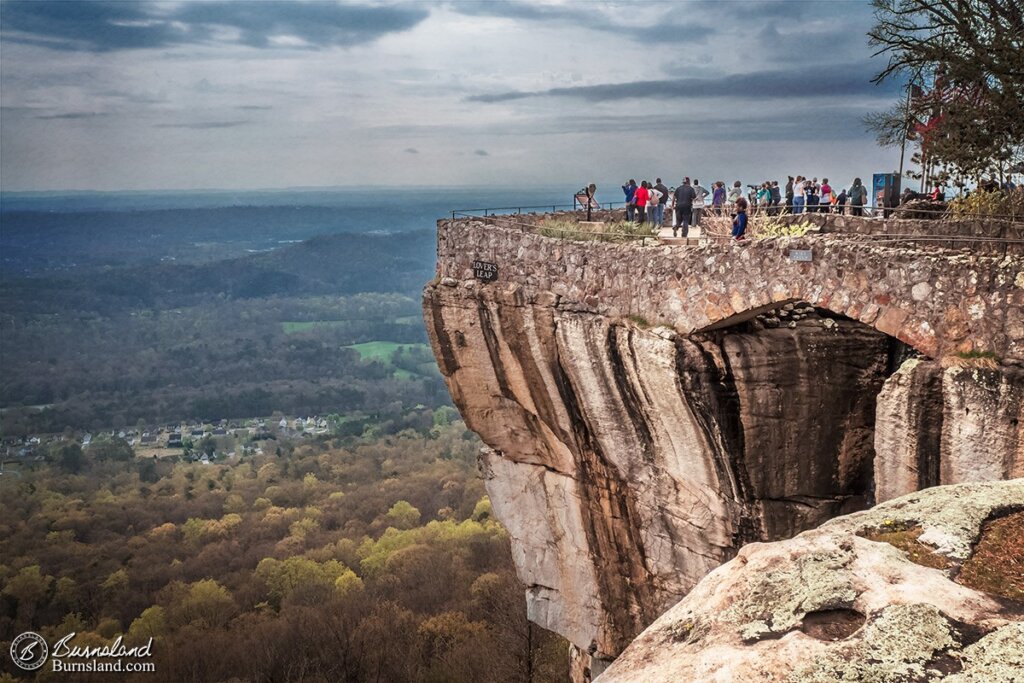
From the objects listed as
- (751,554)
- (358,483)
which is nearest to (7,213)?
(358,483)

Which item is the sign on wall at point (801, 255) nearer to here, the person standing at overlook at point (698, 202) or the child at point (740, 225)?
the child at point (740, 225)

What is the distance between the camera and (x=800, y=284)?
12.8m

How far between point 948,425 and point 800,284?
2.58m

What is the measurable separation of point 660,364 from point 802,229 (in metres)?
3.51

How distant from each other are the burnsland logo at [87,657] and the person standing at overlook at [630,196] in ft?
87.2

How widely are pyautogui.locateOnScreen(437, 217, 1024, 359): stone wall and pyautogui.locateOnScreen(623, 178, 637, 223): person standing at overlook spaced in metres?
6.85

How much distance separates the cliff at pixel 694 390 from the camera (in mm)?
11594

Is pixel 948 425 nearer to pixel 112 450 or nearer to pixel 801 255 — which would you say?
pixel 801 255

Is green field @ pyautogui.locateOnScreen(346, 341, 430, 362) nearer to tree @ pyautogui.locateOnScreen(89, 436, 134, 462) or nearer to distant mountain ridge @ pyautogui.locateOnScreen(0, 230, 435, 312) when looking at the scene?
distant mountain ridge @ pyautogui.locateOnScreen(0, 230, 435, 312)

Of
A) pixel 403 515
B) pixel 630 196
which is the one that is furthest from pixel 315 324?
pixel 630 196

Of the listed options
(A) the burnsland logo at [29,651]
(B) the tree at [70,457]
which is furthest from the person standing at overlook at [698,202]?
(B) the tree at [70,457]

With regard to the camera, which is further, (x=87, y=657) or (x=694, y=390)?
(x=87, y=657)

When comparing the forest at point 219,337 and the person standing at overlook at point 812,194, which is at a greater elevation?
the person standing at overlook at point 812,194

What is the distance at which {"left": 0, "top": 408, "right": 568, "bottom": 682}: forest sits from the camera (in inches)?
1499
